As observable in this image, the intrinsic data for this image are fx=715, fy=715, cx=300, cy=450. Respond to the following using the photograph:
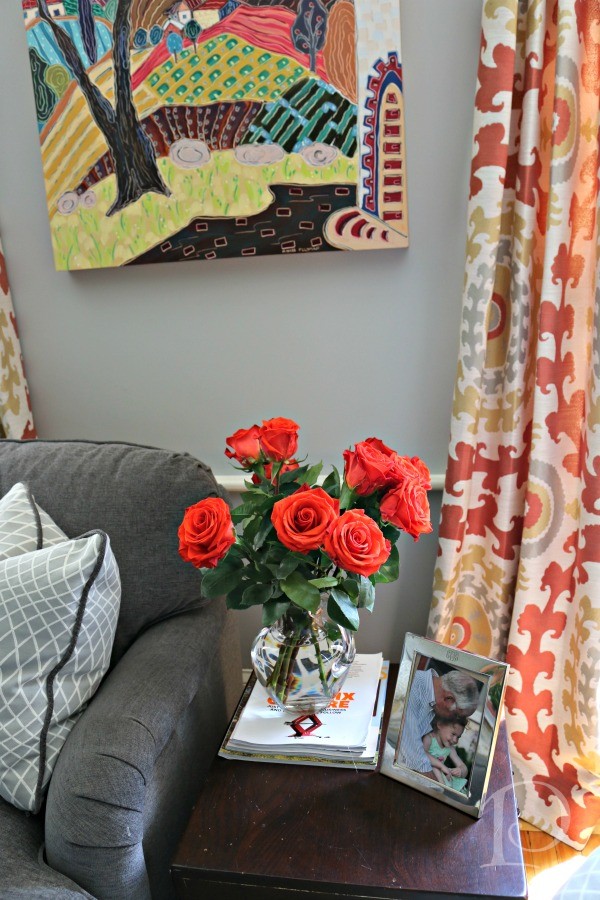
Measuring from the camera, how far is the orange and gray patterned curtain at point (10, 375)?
1808mm

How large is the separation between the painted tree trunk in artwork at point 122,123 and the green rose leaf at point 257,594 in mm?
1006

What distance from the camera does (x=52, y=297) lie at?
1836mm

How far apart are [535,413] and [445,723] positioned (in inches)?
26.7

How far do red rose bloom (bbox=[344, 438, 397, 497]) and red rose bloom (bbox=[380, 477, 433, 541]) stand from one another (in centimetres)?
2

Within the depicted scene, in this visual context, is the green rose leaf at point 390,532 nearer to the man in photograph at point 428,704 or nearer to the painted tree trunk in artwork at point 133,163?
the man in photograph at point 428,704

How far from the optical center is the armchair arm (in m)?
1.01

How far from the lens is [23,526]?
1.33 m

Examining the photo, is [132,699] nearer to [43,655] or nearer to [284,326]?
[43,655]

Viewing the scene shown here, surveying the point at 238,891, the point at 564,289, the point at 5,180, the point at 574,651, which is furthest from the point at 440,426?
the point at 5,180

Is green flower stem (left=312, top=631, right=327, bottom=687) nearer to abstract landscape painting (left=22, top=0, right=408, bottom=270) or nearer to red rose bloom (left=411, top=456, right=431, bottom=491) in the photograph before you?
red rose bloom (left=411, top=456, right=431, bottom=491)

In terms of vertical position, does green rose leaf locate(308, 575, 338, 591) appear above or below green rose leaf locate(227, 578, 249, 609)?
above

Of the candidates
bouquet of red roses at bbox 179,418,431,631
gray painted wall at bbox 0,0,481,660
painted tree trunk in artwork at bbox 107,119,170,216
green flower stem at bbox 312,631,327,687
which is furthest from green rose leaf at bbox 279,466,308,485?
painted tree trunk in artwork at bbox 107,119,170,216

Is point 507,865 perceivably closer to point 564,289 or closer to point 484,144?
point 564,289

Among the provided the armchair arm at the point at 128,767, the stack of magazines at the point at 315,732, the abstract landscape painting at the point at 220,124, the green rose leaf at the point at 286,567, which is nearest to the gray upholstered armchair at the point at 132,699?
the armchair arm at the point at 128,767
